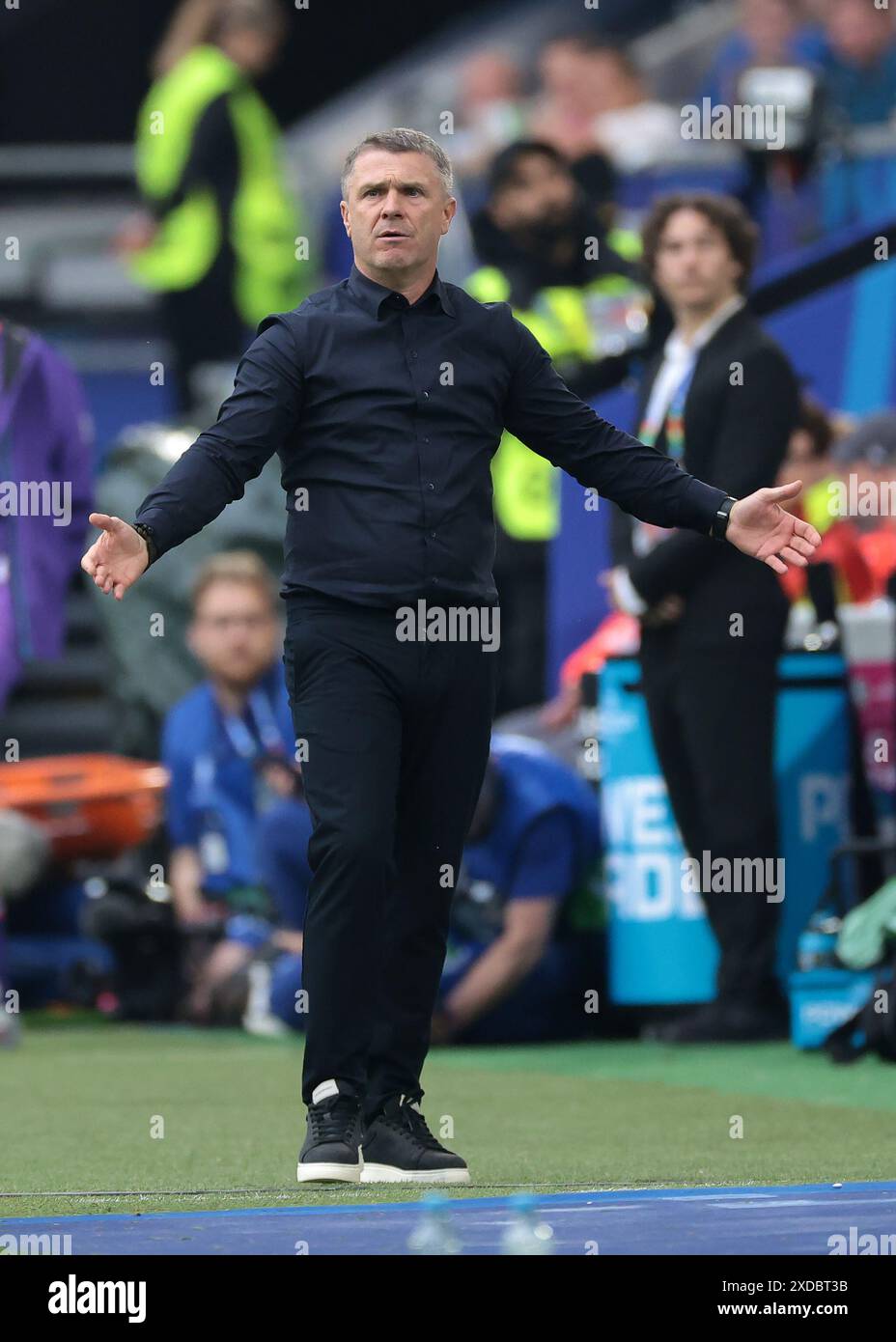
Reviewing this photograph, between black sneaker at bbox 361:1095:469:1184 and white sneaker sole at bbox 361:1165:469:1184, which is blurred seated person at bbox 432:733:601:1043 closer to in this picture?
black sneaker at bbox 361:1095:469:1184

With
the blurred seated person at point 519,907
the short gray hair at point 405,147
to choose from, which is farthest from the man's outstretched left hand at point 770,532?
the blurred seated person at point 519,907

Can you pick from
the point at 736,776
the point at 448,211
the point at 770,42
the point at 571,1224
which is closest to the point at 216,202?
the point at 770,42

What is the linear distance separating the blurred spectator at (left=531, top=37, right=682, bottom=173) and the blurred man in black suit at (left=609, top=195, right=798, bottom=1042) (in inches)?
227

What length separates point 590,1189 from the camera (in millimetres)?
4781

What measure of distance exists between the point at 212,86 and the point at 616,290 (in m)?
3.87

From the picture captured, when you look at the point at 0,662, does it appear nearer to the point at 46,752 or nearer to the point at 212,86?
the point at 46,752

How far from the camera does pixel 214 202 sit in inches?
594

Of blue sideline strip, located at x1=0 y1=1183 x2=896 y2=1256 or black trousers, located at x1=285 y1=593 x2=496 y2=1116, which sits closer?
blue sideline strip, located at x1=0 y1=1183 x2=896 y2=1256

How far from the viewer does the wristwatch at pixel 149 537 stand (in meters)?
4.77

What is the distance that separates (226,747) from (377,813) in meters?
4.93

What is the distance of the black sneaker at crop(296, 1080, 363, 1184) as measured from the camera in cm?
492

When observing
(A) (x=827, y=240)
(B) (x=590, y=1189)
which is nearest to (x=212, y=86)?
(A) (x=827, y=240)

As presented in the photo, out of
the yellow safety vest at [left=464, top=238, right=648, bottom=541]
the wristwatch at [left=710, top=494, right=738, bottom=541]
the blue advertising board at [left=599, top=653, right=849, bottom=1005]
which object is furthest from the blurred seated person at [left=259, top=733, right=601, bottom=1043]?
the wristwatch at [left=710, top=494, right=738, bottom=541]

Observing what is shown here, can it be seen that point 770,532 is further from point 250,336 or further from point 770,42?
point 250,336
